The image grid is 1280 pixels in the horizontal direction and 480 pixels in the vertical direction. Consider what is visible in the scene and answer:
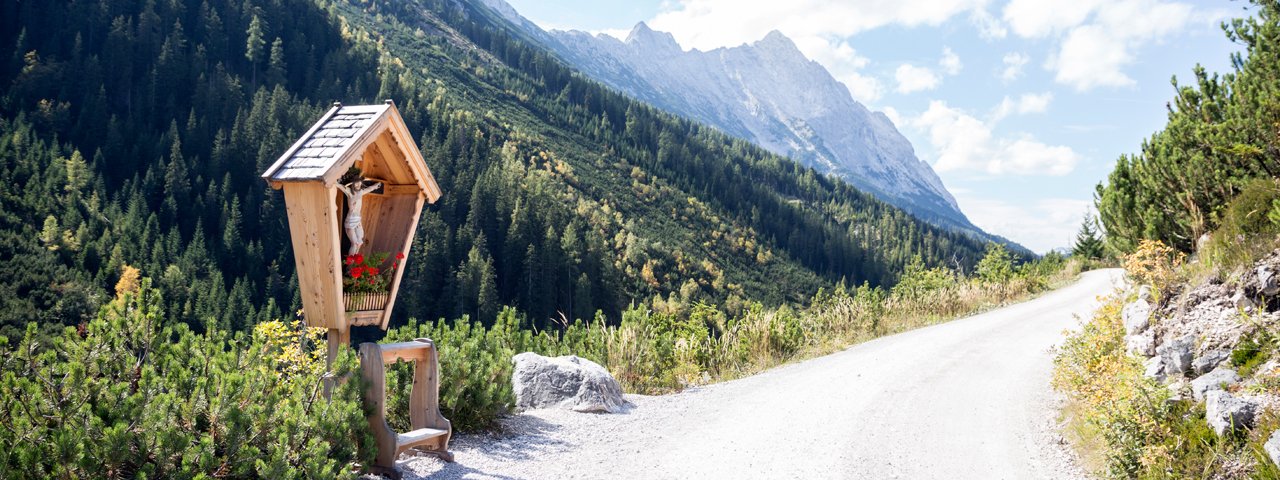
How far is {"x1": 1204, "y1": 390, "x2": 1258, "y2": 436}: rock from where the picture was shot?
5266 millimetres

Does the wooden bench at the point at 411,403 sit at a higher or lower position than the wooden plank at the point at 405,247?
lower

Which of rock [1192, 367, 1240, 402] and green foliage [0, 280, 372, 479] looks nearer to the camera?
green foliage [0, 280, 372, 479]

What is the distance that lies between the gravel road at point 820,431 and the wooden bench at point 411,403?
251 mm

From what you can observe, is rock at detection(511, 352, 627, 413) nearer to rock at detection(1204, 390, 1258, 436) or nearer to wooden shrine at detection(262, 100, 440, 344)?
wooden shrine at detection(262, 100, 440, 344)

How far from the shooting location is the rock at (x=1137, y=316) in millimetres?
7953

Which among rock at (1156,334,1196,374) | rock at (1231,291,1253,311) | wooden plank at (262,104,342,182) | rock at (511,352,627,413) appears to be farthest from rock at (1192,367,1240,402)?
wooden plank at (262,104,342,182)

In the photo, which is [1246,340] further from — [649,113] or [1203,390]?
[649,113]

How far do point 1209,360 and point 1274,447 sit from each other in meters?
1.74

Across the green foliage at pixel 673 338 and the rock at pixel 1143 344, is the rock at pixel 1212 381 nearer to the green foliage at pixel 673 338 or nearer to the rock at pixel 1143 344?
the rock at pixel 1143 344

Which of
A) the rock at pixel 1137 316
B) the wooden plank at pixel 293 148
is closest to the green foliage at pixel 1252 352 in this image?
the rock at pixel 1137 316

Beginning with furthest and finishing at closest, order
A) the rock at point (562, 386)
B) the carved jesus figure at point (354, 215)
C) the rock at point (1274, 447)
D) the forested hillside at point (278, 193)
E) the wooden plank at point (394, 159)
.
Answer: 1. the forested hillside at point (278, 193)
2. the rock at point (562, 386)
3. the wooden plank at point (394, 159)
4. the carved jesus figure at point (354, 215)
5. the rock at point (1274, 447)

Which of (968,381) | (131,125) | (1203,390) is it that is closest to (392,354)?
(1203,390)

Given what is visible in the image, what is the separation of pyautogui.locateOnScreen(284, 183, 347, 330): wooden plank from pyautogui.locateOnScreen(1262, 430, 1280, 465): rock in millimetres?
6407

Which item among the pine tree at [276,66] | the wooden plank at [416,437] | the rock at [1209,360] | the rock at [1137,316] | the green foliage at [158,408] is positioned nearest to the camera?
the green foliage at [158,408]
